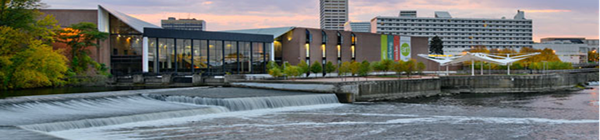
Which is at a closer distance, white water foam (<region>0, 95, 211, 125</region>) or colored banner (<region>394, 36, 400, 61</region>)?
white water foam (<region>0, 95, 211, 125</region>)

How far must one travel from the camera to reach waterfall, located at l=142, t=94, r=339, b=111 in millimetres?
30484

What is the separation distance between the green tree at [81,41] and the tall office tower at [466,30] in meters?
119

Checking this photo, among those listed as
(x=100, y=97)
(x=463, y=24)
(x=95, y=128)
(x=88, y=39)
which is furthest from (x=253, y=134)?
(x=463, y=24)

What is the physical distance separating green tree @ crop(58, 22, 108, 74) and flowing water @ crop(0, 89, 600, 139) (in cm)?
2543

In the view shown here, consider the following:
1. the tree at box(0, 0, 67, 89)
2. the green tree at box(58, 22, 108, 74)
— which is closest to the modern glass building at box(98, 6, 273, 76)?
the green tree at box(58, 22, 108, 74)

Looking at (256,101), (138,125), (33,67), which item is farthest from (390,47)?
(138,125)

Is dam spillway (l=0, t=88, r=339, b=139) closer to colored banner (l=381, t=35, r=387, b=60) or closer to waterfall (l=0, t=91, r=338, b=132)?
waterfall (l=0, t=91, r=338, b=132)

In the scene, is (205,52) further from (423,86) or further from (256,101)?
(256,101)

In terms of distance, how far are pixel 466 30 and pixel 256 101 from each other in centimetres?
15159

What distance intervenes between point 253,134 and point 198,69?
156 ft

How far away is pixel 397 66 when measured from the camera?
196ft

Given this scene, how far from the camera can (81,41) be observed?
2251 inches

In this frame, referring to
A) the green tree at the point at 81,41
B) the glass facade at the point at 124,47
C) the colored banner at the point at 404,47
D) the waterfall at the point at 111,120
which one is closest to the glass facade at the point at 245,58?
the glass facade at the point at 124,47

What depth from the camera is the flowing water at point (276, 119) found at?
21156 millimetres
